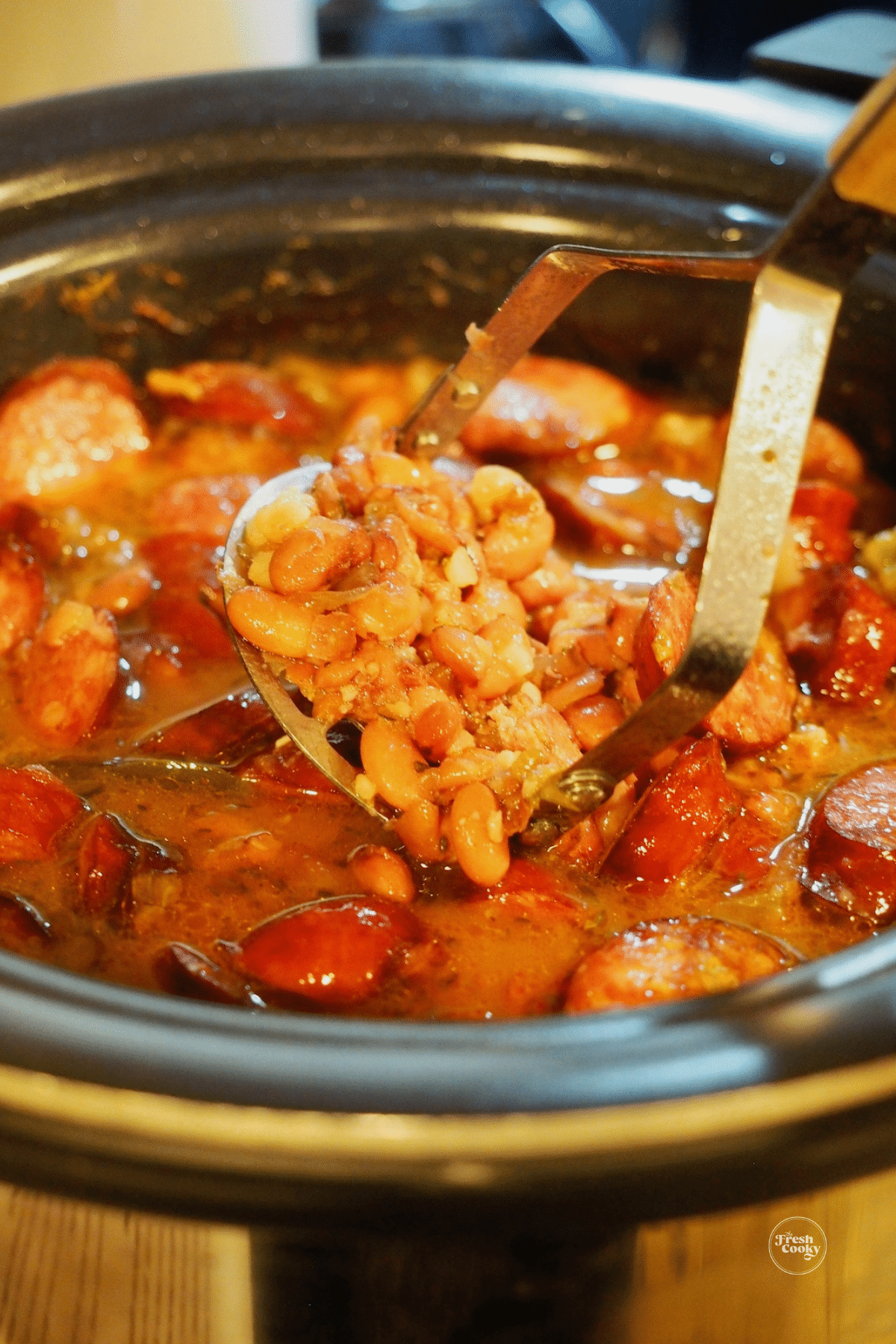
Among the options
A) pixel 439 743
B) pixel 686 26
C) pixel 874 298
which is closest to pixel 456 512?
pixel 439 743

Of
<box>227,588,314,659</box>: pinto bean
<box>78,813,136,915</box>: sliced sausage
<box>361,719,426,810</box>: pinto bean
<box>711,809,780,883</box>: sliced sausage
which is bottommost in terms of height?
<box>711,809,780,883</box>: sliced sausage

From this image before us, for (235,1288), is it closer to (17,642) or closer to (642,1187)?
(642,1187)

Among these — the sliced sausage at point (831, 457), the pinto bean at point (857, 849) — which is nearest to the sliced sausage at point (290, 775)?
the pinto bean at point (857, 849)

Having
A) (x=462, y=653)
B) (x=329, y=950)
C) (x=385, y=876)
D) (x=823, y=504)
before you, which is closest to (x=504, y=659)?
(x=462, y=653)

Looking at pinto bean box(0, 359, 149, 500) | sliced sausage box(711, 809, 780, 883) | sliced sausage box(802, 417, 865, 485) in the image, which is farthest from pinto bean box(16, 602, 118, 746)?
sliced sausage box(802, 417, 865, 485)

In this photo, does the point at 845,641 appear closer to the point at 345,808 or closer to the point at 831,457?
the point at 831,457

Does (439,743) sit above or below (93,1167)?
below

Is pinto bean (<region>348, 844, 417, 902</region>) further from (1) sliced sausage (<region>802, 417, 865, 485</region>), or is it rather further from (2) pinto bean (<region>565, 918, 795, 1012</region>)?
(1) sliced sausage (<region>802, 417, 865, 485</region>)

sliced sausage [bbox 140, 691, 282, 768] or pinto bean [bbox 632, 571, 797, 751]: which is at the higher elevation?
pinto bean [bbox 632, 571, 797, 751]
